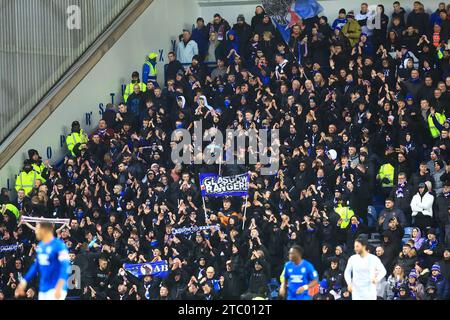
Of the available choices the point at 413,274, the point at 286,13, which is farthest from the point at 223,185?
the point at 286,13

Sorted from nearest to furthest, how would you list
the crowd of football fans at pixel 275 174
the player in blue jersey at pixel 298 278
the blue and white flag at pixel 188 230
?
the player in blue jersey at pixel 298 278 < the crowd of football fans at pixel 275 174 < the blue and white flag at pixel 188 230

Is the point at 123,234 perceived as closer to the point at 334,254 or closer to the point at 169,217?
the point at 169,217

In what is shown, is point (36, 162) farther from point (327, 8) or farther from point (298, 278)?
point (298, 278)

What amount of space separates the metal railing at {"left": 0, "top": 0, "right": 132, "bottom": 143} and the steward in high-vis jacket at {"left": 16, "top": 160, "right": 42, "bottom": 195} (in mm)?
1848

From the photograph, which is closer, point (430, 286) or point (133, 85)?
point (430, 286)

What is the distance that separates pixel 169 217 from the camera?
26.5 metres

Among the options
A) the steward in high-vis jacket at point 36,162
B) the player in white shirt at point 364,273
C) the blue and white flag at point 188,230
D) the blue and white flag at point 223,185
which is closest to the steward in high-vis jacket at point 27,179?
the steward in high-vis jacket at point 36,162

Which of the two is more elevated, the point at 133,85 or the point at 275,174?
the point at 133,85

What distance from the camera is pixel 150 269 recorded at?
25047 mm

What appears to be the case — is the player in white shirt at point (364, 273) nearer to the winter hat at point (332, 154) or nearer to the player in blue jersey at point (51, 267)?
the player in blue jersey at point (51, 267)

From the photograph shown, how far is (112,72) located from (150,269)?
9.52 m

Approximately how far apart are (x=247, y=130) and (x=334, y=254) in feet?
15.4

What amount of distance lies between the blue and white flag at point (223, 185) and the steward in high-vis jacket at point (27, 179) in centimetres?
489

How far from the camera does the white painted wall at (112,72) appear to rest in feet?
102
